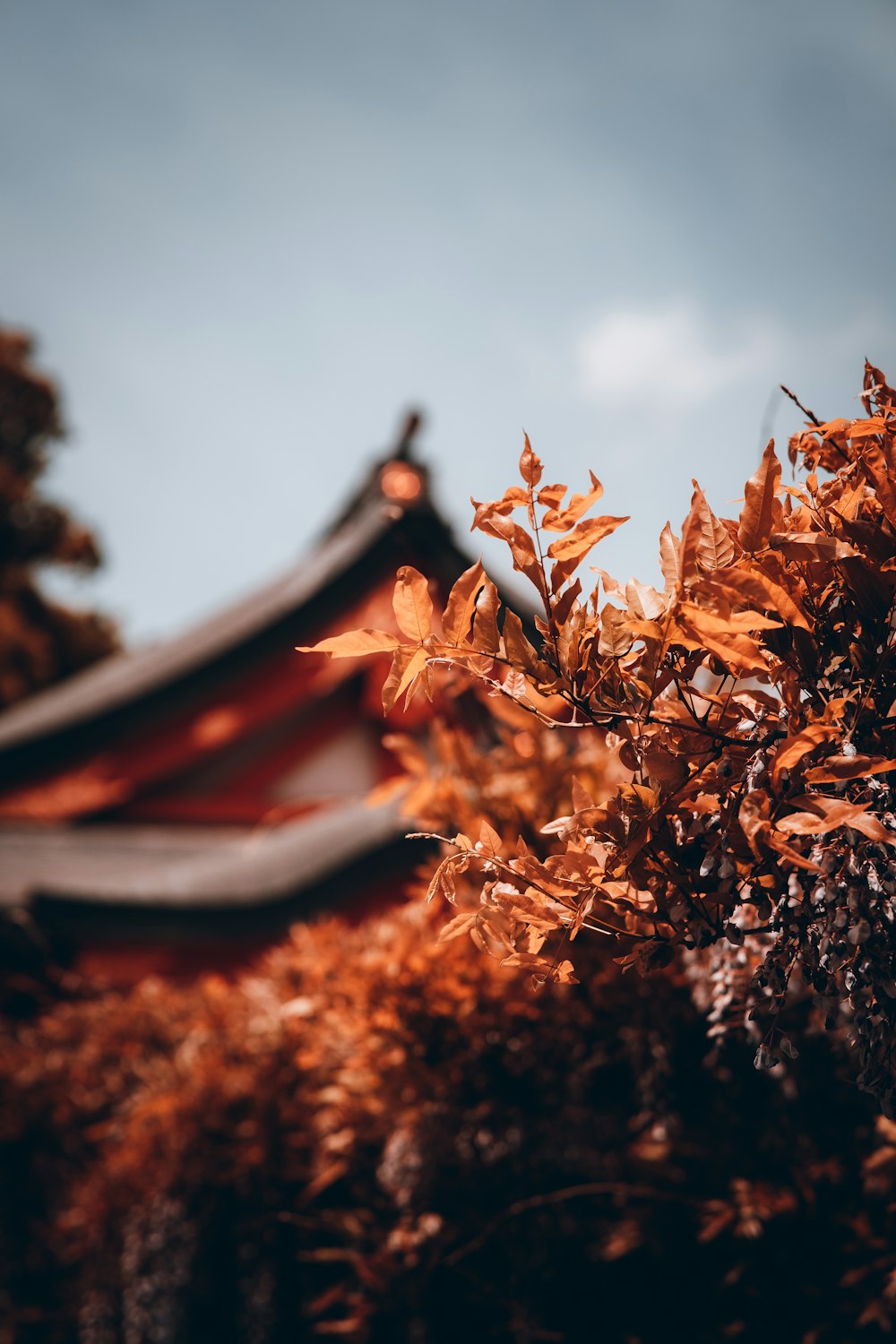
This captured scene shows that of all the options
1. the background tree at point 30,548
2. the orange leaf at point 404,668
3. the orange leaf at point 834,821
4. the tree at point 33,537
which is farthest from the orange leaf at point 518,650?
the tree at point 33,537

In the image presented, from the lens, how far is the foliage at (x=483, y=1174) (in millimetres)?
1870

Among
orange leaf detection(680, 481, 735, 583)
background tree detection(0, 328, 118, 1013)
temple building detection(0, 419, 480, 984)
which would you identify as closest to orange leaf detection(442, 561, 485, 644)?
orange leaf detection(680, 481, 735, 583)

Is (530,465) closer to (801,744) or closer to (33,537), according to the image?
(801,744)

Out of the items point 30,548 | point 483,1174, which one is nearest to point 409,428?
point 483,1174

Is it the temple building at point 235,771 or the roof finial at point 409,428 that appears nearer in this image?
the temple building at point 235,771

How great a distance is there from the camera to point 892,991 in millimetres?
982

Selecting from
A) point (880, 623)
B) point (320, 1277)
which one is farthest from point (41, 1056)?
point (880, 623)

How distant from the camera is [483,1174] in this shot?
7.04ft

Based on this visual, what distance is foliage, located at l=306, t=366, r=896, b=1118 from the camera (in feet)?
3.28

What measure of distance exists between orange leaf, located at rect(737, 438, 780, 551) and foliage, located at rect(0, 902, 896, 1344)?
127cm

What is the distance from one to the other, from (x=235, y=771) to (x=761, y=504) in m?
4.70

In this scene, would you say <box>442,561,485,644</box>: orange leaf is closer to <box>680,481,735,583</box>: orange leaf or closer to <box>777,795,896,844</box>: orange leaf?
<box>680,481,735,583</box>: orange leaf

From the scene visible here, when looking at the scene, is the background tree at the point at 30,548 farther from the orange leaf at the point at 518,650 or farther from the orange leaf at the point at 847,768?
the orange leaf at the point at 847,768

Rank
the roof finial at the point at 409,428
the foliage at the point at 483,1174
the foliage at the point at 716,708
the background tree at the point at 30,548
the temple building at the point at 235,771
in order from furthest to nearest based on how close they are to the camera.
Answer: the background tree at the point at 30,548
the roof finial at the point at 409,428
the temple building at the point at 235,771
the foliage at the point at 483,1174
the foliage at the point at 716,708
